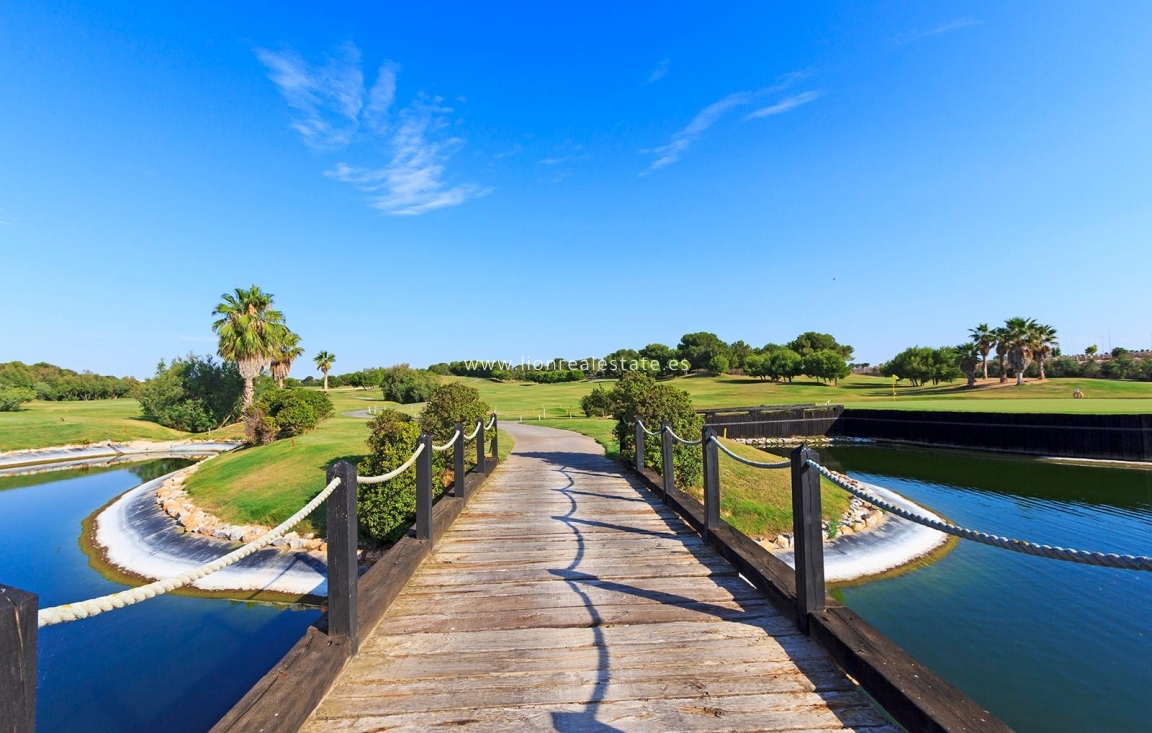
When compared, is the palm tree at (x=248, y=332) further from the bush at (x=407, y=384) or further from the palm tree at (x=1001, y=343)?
the palm tree at (x=1001, y=343)

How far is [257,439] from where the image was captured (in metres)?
22.0

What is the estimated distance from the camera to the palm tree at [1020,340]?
48125 mm

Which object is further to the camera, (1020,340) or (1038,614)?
(1020,340)

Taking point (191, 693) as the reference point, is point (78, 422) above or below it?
above

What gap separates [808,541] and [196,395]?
1670 inches

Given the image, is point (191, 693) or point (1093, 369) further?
point (1093, 369)

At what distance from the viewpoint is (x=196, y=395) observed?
3662 cm

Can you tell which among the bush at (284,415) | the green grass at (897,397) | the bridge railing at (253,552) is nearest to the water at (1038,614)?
the bridge railing at (253,552)

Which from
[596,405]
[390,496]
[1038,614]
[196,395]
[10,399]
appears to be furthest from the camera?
[10,399]

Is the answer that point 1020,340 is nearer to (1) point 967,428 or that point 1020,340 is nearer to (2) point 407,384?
(1) point 967,428

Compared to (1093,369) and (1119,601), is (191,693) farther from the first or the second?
(1093,369)

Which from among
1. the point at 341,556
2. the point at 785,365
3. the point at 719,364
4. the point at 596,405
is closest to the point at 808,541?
the point at 341,556

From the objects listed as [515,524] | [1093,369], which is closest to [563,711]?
[515,524]

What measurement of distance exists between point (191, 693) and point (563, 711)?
24.3ft
